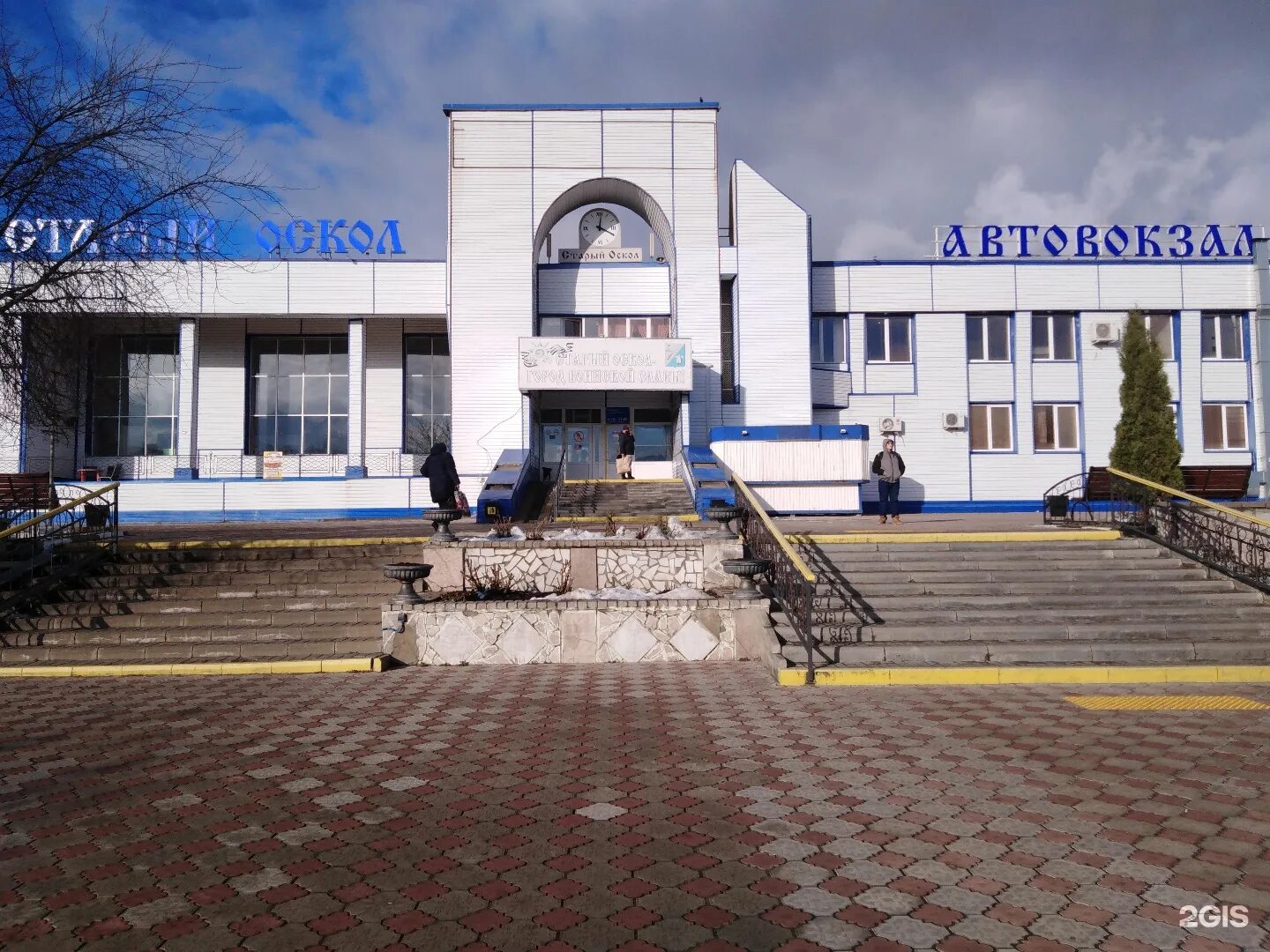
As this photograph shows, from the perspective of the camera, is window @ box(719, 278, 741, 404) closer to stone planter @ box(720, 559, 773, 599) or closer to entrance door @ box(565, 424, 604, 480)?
entrance door @ box(565, 424, 604, 480)

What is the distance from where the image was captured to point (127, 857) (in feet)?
13.0

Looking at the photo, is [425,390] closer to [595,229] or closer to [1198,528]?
[595,229]

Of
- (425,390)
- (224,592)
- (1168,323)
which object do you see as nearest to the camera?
(224,592)

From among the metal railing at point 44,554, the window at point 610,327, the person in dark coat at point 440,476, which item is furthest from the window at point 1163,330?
the metal railing at point 44,554

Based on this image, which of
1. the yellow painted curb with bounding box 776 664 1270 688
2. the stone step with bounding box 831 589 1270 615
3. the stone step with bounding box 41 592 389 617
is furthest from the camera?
the stone step with bounding box 41 592 389 617

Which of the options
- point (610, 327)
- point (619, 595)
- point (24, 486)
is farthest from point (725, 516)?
point (24, 486)

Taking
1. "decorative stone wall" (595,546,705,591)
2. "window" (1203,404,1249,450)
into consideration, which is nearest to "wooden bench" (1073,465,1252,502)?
"window" (1203,404,1249,450)

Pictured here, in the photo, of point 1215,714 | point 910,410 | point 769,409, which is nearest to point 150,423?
point 769,409

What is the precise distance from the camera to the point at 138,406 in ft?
91.6

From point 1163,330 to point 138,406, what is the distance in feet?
111

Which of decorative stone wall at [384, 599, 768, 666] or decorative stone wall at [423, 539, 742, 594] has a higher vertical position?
decorative stone wall at [423, 539, 742, 594]

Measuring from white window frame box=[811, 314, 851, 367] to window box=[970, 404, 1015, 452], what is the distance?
444 centimetres

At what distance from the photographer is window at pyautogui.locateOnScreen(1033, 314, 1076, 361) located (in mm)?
26766

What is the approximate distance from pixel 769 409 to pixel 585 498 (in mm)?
7756
